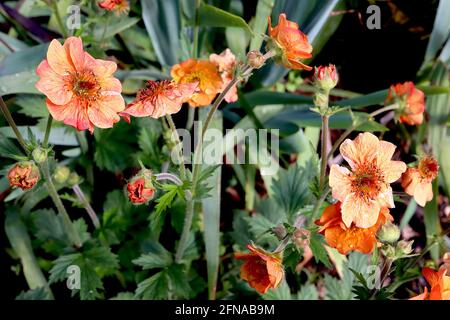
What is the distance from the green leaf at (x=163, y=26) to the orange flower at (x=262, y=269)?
30.2 inches

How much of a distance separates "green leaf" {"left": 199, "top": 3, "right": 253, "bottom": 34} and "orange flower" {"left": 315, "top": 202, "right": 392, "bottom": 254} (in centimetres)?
55

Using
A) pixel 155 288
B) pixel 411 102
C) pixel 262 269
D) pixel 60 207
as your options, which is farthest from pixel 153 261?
pixel 411 102

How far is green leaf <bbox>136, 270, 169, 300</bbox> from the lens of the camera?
1341mm

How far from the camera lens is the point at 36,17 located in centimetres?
188

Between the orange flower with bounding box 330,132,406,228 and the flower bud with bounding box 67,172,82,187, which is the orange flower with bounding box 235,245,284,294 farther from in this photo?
the flower bud with bounding box 67,172,82,187

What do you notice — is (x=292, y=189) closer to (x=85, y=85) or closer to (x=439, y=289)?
(x=439, y=289)

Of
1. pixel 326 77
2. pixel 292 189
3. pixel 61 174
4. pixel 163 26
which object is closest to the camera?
pixel 326 77

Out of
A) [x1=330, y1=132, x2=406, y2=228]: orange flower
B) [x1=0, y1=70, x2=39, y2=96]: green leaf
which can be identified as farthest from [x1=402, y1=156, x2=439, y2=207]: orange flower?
[x1=0, y1=70, x2=39, y2=96]: green leaf

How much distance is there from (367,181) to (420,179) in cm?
15

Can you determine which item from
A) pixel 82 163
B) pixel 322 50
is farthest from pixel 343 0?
pixel 82 163

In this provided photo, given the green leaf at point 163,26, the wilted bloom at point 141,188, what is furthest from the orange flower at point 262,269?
the green leaf at point 163,26

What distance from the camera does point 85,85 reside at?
1.02 m

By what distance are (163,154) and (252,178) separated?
1.05 ft

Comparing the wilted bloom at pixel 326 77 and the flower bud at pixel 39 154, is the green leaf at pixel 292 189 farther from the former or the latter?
the flower bud at pixel 39 154
